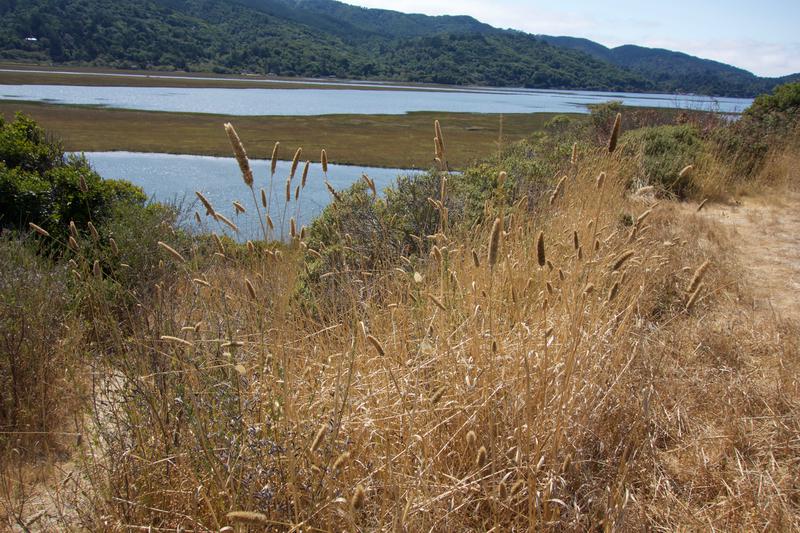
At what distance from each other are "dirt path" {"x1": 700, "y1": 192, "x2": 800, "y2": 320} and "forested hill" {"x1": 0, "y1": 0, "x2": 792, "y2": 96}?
83587 millimetres

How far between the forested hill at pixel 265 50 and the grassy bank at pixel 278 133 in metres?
60.2

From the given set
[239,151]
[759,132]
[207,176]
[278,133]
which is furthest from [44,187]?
[278,133]

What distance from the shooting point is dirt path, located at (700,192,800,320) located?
5023 millimetres

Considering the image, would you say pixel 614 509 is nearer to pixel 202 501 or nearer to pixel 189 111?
pixel 202 501

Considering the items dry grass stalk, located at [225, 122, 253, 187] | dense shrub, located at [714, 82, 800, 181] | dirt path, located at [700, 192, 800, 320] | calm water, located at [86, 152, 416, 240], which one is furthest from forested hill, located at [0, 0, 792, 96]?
dry grass stalk, located at [225, 122, 253, 187]

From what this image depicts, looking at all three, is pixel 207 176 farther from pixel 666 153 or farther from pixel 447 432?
pixel 447 432

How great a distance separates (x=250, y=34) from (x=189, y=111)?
10406 cm

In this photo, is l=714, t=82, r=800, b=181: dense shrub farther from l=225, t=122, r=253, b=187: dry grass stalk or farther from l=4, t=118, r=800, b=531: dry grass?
l=225, t=122, r=253, b=187: dry grass stalk

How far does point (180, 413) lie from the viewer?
92.2 inches

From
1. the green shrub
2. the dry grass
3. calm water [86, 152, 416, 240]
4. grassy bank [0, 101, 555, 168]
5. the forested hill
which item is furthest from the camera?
the forested hill

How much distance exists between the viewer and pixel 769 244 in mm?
6895

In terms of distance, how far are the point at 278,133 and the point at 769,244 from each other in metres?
29.2

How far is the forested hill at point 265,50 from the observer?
89500mm

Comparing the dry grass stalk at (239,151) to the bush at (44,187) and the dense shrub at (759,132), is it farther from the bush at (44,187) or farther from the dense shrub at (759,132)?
the dense shrub at (759,132)
